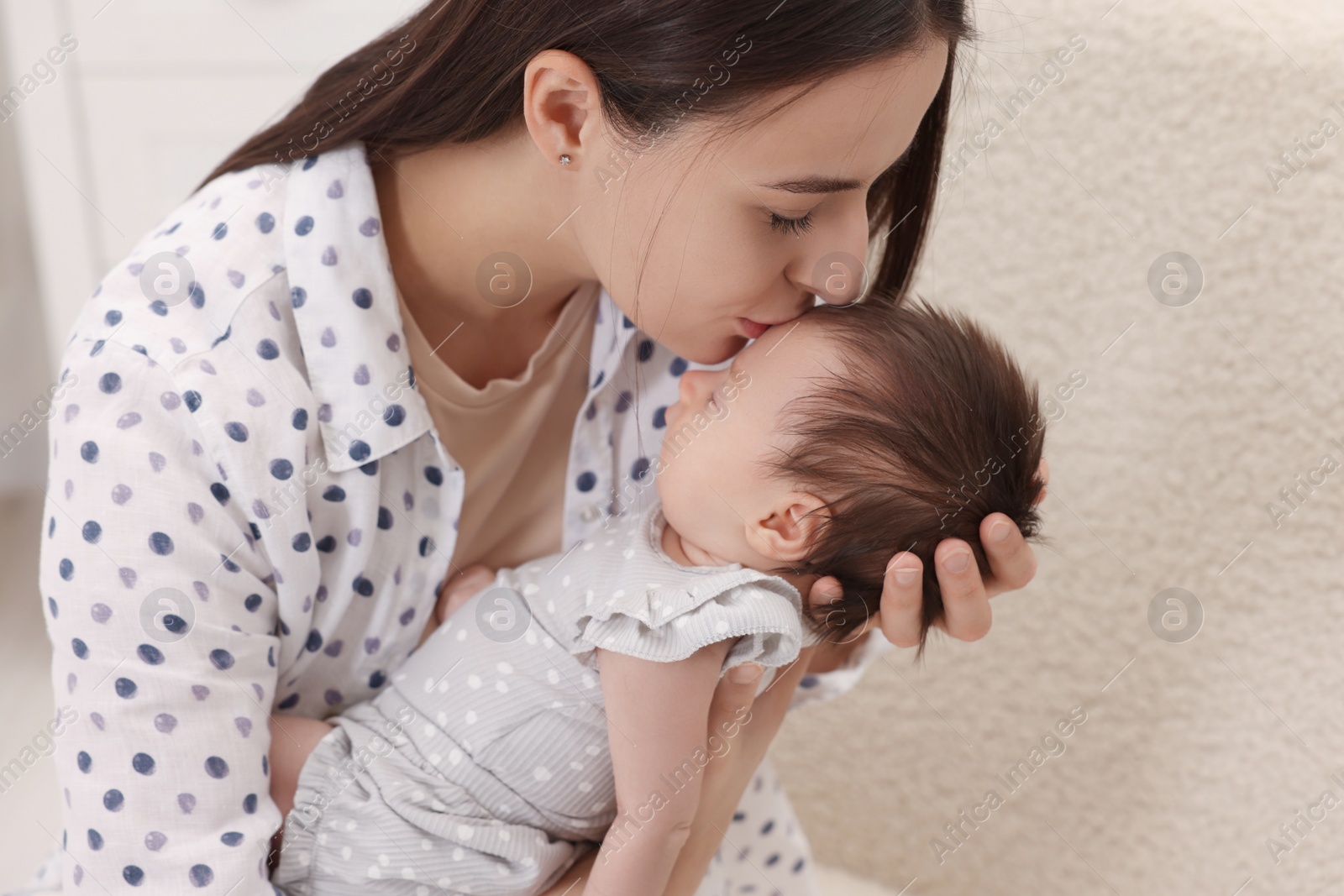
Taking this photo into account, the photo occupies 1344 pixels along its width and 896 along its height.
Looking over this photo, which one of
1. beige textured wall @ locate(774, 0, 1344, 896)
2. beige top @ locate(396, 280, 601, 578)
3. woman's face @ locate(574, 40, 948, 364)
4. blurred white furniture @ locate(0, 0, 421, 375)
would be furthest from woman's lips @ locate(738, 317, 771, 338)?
blurred white furniture @ locate(0, 0, 421, 375)

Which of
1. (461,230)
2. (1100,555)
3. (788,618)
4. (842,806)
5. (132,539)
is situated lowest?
(842,806)

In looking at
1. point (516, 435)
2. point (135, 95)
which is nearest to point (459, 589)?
point (516, 435)

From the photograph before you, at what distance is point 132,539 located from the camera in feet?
2.26

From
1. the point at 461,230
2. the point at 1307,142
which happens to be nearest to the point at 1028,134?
the point at 1307,142

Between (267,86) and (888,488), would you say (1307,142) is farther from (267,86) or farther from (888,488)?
(267,86)

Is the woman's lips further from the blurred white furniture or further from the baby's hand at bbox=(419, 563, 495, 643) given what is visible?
the blurred white furniture

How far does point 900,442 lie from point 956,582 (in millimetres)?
108

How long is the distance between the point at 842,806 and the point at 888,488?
71cm

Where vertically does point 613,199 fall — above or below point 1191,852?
above

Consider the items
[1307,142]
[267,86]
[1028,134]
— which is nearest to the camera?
[1307,142]

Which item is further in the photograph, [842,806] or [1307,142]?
[842,806]

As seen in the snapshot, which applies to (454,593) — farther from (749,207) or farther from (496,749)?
(749,207)

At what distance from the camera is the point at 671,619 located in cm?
73

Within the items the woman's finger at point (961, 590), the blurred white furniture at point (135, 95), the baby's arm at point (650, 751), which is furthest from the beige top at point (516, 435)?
the blurred white furniture at point (135, 95)
